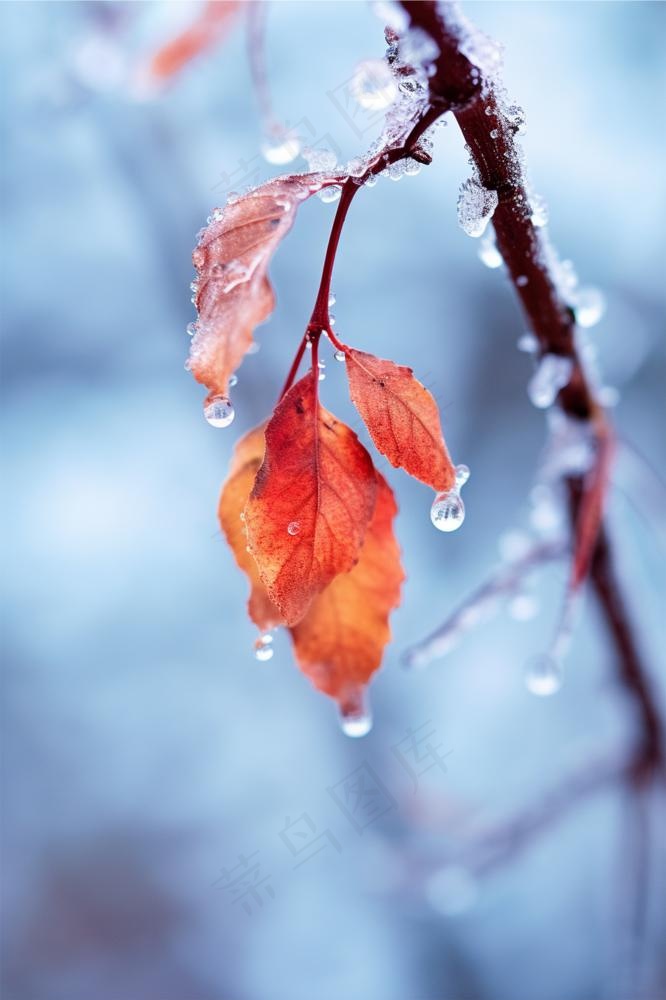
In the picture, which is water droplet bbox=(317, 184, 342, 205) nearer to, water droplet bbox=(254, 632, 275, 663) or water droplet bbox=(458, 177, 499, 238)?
water droplet bbox=(458, 177, 499, 238)

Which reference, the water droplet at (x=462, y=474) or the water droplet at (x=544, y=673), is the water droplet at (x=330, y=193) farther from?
the water droplet at (x=544, y=673)

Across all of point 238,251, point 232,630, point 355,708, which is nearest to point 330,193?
point 238,251

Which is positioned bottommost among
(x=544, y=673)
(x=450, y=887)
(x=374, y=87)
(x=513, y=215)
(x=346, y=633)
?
(x=450, y=887)

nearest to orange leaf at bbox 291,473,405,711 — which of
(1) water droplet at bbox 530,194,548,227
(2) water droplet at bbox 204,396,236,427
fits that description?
(2) water droplet at bbox 204,396,236,427

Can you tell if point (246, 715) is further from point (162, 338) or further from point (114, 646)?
point (162, 338)

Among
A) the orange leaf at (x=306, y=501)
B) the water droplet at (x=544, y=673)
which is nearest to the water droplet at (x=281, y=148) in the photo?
the orange leaf at (x=306, y=501)

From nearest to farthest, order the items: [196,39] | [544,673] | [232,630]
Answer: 1. [544,673]
2. [196,39]
3. [232,630]

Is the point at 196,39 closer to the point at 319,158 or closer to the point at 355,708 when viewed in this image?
the point at 319,158
